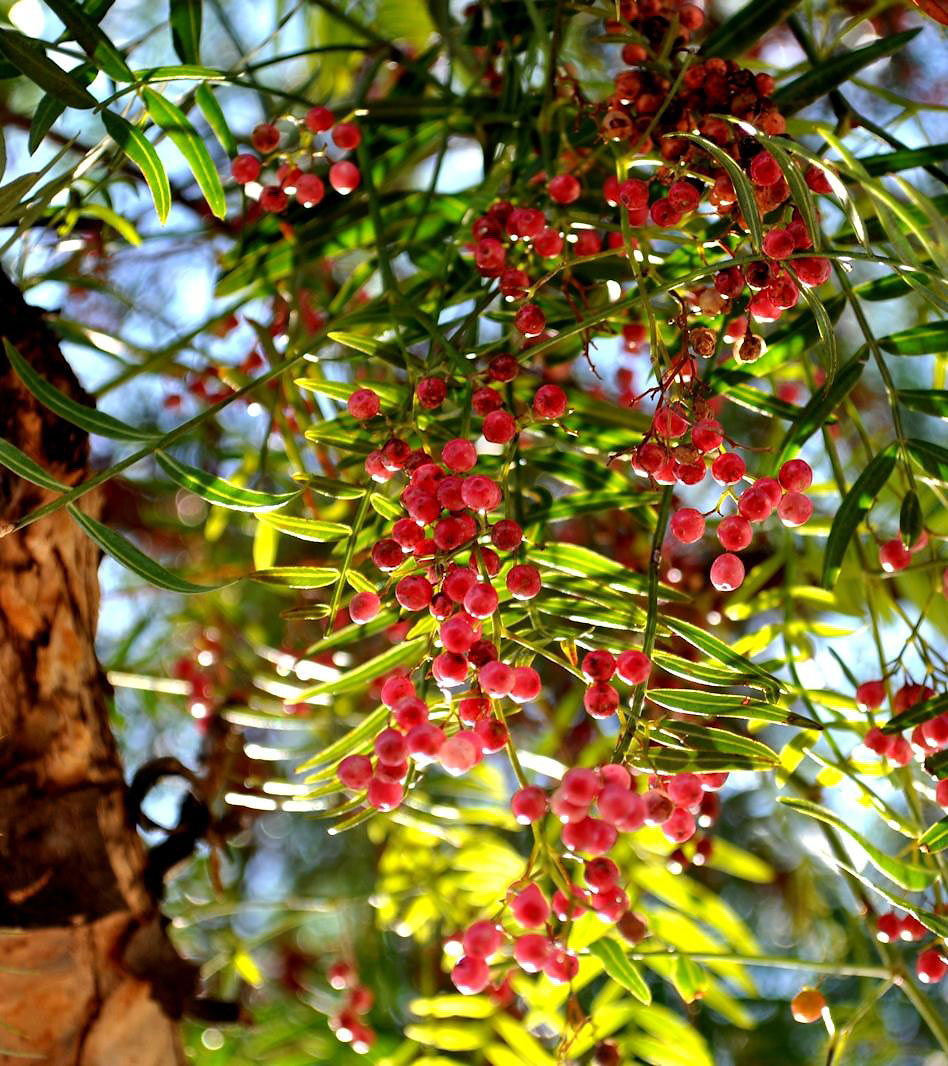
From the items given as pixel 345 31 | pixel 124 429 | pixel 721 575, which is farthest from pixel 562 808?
pixel 345 31

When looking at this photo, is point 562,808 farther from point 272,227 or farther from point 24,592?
point 272,227

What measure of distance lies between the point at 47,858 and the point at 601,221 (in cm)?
44

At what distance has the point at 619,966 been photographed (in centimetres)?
60

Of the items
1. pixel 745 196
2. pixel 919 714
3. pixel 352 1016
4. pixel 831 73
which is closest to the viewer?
pixel 745 196

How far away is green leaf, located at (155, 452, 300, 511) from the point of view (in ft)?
1.66

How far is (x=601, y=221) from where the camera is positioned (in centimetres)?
59

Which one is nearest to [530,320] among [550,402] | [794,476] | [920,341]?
[550,402]

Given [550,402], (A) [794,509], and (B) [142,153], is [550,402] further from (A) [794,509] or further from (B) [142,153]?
(B) [142,153]

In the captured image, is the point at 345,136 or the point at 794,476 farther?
the point at 345,136

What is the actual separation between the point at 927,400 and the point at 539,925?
0.34 m

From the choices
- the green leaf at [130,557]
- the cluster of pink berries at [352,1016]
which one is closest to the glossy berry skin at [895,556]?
the green leaf at [130,557]

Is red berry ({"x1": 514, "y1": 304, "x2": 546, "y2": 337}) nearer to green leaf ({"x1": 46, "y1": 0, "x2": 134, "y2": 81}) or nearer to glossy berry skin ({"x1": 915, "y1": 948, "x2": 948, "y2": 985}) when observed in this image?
green leaf ({"x1": 46, "y1": 0, "x2": 134, "y2": 81})

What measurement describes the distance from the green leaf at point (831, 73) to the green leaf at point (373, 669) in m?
0.36

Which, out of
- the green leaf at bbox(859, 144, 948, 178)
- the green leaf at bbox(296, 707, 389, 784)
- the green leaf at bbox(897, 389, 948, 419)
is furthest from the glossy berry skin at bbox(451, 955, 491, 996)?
the green leaf at bbox(859, 144, 948, 178)
